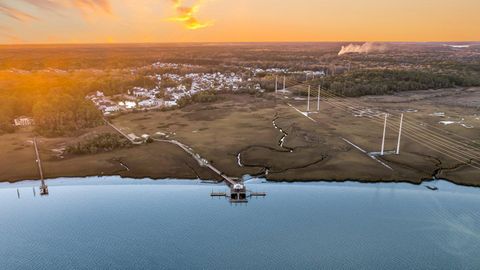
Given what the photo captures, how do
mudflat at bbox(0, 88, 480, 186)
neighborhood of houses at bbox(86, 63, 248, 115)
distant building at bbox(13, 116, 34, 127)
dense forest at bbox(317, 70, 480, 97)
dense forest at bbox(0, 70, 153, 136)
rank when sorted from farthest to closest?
dense forest at bbox(317, 70, 480, 97), neighborhood of houses at bbox(86, 63, 248, 115), distant building at bbox(13, 116, 34, 127), dense forest at bbox(0, 70, 153, 136), mudflat at bbox(0, 88, 480, 186)

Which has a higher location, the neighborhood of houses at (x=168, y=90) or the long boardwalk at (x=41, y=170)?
the neighborhood of houses at (x=168, y=90)

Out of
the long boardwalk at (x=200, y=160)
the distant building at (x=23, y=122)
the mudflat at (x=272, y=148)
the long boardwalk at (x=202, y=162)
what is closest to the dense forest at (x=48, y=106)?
the distant building at (x=23, y=122)

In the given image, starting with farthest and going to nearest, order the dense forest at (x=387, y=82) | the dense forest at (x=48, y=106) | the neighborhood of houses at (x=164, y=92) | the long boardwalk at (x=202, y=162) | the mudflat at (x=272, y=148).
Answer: the dense forest at (x=387, y=82) < the neighborhood of houses at (x=164, y=92) < the dense forest at (x=48, y=106) < the mudflat at (x=272, y=148) < the long boardwalk at (x=202, y=162)

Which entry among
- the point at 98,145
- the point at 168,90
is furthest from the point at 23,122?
the point at 168,90

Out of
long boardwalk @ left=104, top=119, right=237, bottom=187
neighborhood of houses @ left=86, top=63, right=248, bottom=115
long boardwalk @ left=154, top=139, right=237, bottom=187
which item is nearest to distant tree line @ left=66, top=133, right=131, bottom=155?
long boardwalk @ left=104, top=119, right=237, bottom=187

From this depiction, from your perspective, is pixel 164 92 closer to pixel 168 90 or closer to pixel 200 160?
pixel 168 90

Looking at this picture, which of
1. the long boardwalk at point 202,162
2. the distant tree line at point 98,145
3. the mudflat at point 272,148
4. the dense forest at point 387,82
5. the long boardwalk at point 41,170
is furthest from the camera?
the dense forest at point 387,82

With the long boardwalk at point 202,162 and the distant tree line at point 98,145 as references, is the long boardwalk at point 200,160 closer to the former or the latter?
the long boardwalk at point 202,162

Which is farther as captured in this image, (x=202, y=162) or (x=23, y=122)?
(x=23, y=122)

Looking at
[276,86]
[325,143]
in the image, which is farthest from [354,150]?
[276,86]

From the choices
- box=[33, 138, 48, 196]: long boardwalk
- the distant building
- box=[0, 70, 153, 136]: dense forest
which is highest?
box=[0, 70, 153, 136]: dense forest

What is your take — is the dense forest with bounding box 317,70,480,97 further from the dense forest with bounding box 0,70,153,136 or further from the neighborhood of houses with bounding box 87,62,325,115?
the dense forest with bounding box 0,70,153,136

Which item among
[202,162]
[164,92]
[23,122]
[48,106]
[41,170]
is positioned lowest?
[41,170]
